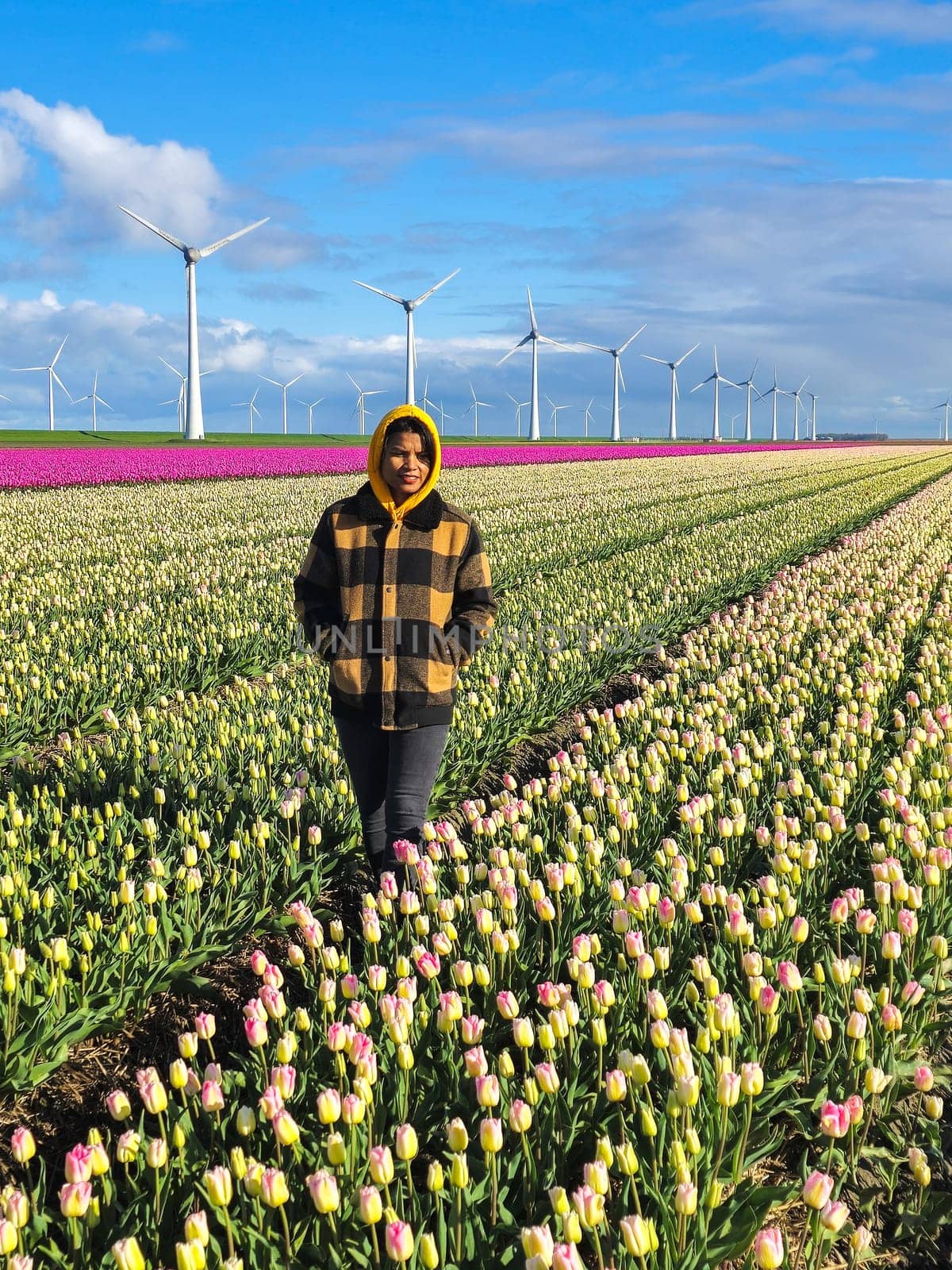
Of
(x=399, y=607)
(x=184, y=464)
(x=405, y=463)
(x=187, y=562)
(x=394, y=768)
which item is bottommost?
(x=394, y=768)

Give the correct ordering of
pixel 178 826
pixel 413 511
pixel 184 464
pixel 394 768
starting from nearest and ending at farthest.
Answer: pixel 413 511 → pixel 394 768 → pixel 178 826 → pixel 184 464

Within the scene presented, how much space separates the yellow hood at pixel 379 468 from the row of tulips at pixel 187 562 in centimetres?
428

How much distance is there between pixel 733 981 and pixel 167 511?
70.9 ft

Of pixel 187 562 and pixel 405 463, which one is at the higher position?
pixel 405 463

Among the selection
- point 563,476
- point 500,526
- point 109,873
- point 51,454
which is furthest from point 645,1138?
point 51,454

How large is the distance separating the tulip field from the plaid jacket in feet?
2.08

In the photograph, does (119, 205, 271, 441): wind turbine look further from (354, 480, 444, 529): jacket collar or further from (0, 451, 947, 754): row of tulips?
(354, 480, 444, 529): jacket collar

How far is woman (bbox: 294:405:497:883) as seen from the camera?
14.8 feet

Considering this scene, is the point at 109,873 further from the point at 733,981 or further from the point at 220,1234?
the point at 733,981

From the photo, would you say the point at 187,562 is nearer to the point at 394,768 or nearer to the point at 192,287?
the point at 394,768

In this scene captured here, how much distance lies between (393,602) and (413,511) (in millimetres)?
408

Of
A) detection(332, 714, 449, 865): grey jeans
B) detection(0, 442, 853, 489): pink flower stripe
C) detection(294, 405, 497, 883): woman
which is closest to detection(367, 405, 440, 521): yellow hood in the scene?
detection(294, 405, 497, 883): woman

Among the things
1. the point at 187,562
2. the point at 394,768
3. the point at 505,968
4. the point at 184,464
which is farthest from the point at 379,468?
the point at 184,464

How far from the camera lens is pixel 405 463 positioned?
434 centimetres
